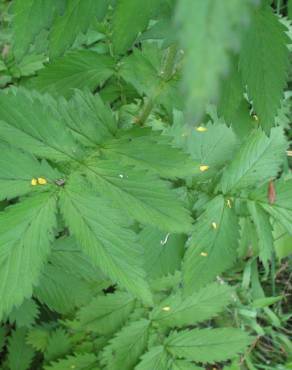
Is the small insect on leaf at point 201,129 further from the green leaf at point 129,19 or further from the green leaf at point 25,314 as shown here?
the green leaf at point 25,314

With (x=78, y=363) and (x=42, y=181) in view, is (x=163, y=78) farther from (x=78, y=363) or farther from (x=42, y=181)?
(x=78, y=363)

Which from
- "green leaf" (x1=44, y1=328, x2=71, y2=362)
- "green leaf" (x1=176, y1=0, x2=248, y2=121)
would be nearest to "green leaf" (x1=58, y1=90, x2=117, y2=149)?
"green leaf" (x1=176, y1=0, x2=248, y2=121)

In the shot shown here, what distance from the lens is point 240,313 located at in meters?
2.40

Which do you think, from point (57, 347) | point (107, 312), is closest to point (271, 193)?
point (107, 312)

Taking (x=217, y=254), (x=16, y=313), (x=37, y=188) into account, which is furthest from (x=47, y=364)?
(x=37, y=188)

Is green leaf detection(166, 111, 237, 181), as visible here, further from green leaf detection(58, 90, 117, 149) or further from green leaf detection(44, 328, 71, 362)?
green leaf detection(44, 328, 71, 362)

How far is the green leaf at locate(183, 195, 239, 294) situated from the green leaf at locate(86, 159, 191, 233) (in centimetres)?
22

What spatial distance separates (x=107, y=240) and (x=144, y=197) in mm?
133

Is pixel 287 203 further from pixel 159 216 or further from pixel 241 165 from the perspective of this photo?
pixel 159 216

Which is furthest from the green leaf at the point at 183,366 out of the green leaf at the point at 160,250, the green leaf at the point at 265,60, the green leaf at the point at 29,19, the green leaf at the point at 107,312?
the green leaf at the point at 29,19

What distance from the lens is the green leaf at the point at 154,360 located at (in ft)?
5.16

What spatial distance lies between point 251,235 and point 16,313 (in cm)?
88

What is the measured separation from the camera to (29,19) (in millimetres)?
905

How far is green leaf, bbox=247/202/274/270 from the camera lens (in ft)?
4.20
